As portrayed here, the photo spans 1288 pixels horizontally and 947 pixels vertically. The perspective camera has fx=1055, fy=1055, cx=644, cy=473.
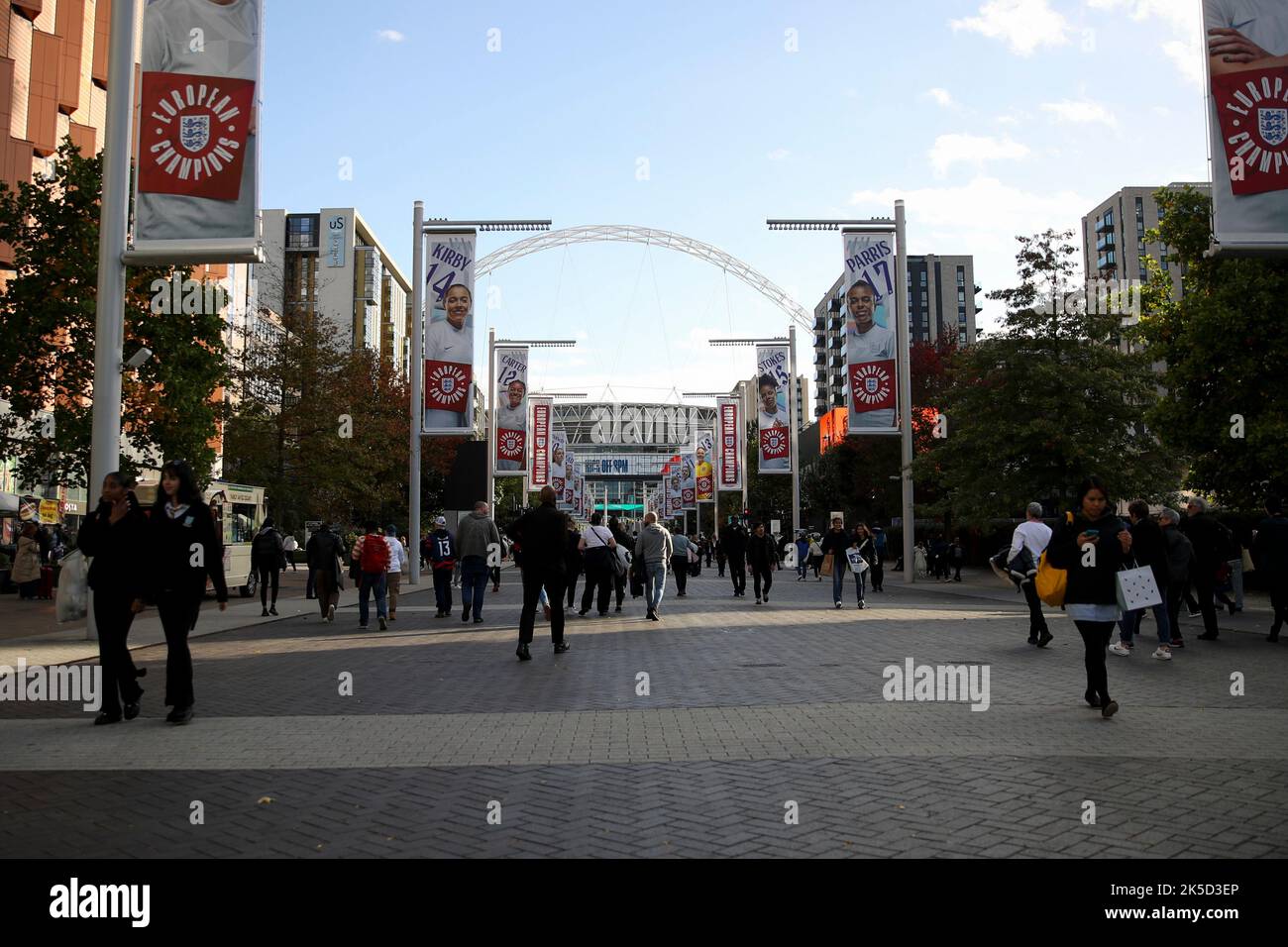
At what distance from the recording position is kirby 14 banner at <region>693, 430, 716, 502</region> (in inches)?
2394

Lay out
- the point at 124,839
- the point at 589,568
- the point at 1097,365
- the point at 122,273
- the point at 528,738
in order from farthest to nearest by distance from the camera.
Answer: the point at 1097,365 → the point at 589,568 → the point at 122,273 → the point at 528,738 → the point at 124,839

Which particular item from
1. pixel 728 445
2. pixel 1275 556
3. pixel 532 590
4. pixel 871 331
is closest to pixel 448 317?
pixel 871 331

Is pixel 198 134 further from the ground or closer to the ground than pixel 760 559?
further from the ground

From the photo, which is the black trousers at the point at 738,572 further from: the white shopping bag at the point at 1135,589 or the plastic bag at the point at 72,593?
the white shopping bag at the point at 1135,589

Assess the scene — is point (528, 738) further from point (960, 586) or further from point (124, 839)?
point (960, 586)

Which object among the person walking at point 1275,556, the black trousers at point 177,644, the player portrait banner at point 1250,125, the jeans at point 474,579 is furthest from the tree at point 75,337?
the person walking at point 1275,556

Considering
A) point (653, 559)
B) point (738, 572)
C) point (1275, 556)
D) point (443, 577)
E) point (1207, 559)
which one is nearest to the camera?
point (1275, 556)

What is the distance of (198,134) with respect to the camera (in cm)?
1391

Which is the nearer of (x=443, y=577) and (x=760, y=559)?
(x=443, y=577)

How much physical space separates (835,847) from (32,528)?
25150 millimetres

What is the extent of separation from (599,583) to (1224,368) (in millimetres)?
15012

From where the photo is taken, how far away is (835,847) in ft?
15.1

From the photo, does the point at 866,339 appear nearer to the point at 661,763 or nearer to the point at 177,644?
the point at 177,644
